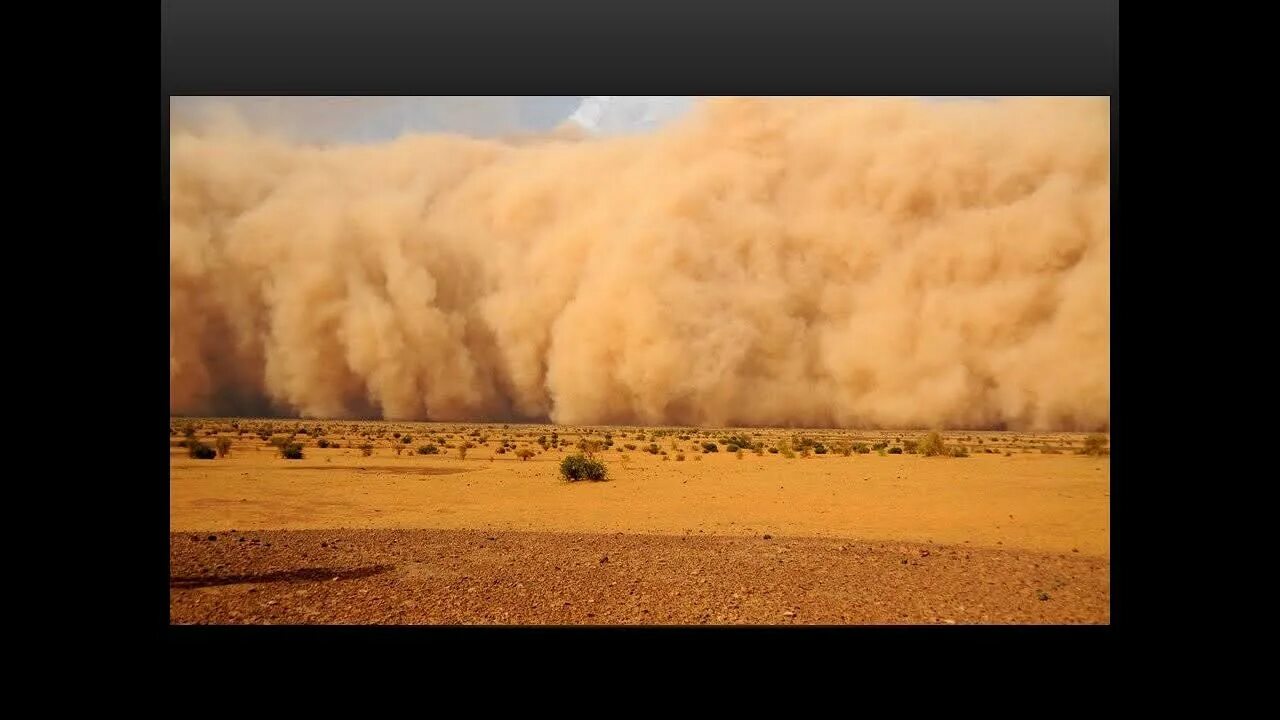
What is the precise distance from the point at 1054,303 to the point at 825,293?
356 centimetres

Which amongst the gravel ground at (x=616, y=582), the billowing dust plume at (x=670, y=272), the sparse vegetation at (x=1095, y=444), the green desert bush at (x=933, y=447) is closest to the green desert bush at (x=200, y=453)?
the billowing dust plume at (x=670, y=272)

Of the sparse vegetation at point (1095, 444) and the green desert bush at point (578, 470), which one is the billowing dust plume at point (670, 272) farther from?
the green desert bush at point (578, 470)

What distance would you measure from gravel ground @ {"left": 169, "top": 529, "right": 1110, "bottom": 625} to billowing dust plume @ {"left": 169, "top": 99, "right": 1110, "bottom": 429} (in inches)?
117

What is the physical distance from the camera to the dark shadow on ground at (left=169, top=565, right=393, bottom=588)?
21.9 ft

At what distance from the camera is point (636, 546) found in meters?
7.53

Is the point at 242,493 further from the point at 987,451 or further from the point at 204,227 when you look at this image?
the point at 987,451

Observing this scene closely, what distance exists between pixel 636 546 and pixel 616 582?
3.17ft

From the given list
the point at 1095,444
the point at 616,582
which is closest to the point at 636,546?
the point at 616,582

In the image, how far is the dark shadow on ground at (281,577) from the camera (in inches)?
263

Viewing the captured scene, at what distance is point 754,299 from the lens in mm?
12344

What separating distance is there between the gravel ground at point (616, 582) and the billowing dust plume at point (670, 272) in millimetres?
2972

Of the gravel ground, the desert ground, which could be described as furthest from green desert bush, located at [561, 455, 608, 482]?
the gravel ground

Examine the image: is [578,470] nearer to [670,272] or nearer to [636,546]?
[670,272]

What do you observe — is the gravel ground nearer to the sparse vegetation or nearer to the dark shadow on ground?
the dark shadow on ground
